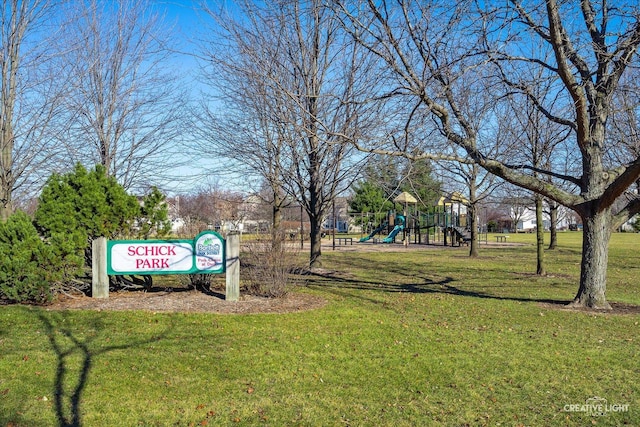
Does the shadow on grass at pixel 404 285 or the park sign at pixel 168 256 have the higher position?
the park sign at pixel 168 256

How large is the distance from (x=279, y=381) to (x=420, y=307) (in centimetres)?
493

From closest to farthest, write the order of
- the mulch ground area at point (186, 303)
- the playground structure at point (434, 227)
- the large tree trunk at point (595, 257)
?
the mulch ground area at point (186, 303), the large tree trunk at point (595, 257), the playground structure at point (434, 227)

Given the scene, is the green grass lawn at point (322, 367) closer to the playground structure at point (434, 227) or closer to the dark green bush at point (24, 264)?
the dark green bush at point (24, 264)

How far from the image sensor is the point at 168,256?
32.6ft

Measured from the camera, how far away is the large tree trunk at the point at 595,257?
9438mm

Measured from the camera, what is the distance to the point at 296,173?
14.6 meters

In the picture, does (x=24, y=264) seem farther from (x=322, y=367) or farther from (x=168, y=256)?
(x=322, y=367)

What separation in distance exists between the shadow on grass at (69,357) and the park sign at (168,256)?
1.89 m

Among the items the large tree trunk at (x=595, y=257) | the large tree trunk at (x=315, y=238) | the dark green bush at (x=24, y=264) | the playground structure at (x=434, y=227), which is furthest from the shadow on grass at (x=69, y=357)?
the playground structure at (x=434, y=227)

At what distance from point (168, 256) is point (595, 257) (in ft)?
25.1

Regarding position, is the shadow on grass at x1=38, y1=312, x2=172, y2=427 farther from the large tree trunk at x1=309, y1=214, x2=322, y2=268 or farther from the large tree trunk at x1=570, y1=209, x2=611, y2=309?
the large tree trunk at x1=309, y1=214, x2=322, y2=268

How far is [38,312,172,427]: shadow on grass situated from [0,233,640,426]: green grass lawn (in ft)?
0.07

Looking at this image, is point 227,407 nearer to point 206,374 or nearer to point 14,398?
point 206,374

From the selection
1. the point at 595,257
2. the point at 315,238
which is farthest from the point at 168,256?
the point at 595,257
